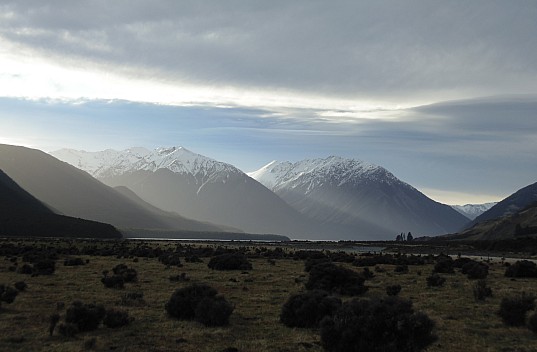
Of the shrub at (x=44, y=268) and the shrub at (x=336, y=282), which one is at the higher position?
the shrub at (x=336, y=282)

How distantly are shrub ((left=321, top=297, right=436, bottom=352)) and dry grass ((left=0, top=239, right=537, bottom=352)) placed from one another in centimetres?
195

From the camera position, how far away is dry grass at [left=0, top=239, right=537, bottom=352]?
1811 cm

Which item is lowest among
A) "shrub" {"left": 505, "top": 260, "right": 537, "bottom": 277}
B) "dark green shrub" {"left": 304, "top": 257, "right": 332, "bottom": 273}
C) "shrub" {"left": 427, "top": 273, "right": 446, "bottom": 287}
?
"dark green shrub" {"left": 304, "top": 257, "right": 332, "bottom": 273}

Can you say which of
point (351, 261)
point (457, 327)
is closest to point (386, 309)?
point (457, 327)

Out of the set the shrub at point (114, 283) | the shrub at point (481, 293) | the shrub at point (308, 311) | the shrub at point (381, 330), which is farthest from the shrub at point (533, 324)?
the shrub at point (114, 283)

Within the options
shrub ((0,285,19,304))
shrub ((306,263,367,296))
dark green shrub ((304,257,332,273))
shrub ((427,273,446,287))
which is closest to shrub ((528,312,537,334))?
shrub ((306,263,367,296))

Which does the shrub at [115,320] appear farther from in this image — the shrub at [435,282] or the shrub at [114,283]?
the shrub at [435,282]

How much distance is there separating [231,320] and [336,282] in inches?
468

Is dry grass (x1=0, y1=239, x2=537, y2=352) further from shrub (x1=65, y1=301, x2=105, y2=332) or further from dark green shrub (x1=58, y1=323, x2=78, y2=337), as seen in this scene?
shrub (x1=65, y1=301, x2=105, y2=332)

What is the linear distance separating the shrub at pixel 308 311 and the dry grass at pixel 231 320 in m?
0.59

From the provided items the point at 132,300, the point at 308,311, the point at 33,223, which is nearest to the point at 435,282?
the point at 308,311

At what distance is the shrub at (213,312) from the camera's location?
70.7 ft

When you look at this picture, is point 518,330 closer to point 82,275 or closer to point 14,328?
point 14,328

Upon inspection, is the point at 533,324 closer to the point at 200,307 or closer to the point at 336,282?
the point at 336,282
